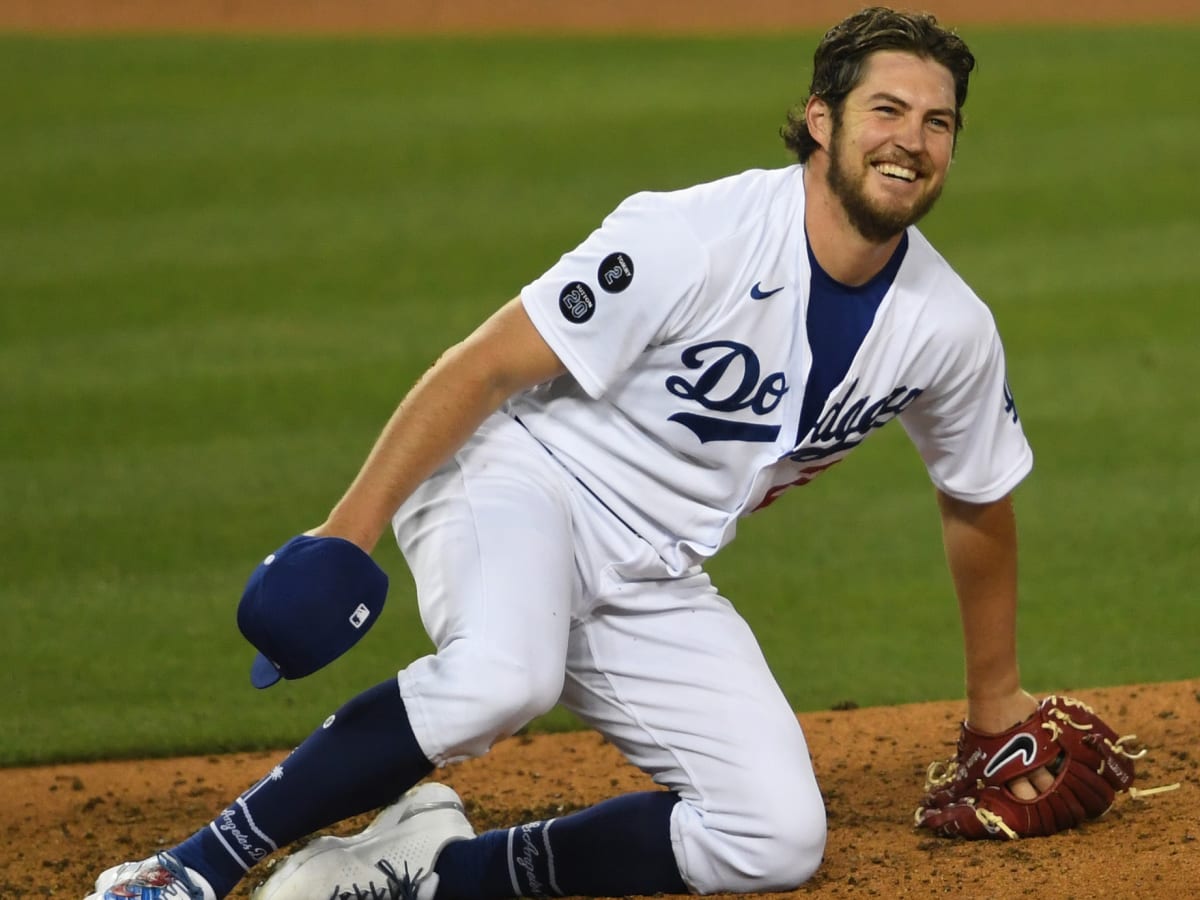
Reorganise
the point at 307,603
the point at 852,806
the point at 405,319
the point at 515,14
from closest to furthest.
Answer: the point at 307,603, the point at 852,806, the point at 405,319, the point at 515,14

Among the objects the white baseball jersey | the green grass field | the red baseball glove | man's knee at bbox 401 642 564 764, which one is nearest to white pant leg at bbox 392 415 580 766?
man's knee at bbox 401 642 564 764

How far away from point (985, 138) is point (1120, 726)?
6447 mm

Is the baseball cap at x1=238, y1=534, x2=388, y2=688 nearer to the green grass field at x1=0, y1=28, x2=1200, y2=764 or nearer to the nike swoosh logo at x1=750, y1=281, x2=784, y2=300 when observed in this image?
the nike swoosh logo at x1=750, y1=281, x2=784, y2=300

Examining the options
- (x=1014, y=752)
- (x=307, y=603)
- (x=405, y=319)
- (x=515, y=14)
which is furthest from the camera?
(x=515, y=14)

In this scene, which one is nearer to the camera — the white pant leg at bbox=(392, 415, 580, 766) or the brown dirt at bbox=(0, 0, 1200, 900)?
the white pant leg at bbox=(392, 415, 580, 766)

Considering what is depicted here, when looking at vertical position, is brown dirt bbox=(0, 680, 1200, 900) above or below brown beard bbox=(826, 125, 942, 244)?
below

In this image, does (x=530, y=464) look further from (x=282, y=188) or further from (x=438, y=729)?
(x=282, y=188)

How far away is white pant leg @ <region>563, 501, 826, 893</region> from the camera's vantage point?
121 inches

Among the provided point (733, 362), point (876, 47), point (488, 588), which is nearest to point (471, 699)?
point (488, 588)

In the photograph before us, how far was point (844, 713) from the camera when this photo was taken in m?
4.34

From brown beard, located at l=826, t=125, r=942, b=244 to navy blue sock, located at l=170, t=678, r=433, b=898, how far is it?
1.18m

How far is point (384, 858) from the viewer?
3180mm

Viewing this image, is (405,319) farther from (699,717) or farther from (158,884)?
(158,884)

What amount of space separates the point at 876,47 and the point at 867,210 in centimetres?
33
